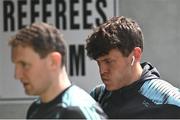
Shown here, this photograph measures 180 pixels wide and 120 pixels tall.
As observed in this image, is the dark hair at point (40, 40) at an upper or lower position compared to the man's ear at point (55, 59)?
upper

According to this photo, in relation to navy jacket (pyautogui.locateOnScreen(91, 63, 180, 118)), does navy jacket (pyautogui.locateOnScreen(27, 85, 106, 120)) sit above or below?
above

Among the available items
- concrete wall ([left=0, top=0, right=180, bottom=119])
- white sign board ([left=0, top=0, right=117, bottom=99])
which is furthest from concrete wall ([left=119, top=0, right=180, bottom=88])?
white sign board ([left=0, top=0, right=117, bottom=99])

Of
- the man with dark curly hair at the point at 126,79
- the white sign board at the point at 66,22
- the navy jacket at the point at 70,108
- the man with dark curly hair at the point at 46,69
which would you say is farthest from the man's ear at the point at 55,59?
the white sign board at the point at 66,22

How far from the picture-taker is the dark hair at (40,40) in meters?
2.24

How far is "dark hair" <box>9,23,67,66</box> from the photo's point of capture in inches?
88.3

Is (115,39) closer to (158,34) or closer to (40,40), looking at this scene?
(40,40)

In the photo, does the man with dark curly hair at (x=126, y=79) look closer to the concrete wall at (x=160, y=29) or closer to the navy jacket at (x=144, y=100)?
the navy jacket at (x=144, y=100)

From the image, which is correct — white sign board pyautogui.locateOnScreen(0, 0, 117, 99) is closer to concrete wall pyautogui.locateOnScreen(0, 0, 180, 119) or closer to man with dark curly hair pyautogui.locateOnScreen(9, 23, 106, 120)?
concrete wall pyautogui.locateOnScreen(0, 0, 180, 119)

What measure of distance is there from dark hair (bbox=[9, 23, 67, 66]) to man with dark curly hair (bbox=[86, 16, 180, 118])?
82cm

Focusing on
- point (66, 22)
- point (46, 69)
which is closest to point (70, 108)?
point (46, 69)

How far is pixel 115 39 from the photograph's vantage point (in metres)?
3.11

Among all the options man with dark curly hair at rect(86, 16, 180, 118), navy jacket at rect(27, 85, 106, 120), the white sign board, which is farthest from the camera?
the white sign board

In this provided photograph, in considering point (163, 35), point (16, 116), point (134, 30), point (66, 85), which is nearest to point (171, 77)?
point (163, 35)

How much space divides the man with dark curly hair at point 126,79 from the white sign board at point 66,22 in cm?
252
